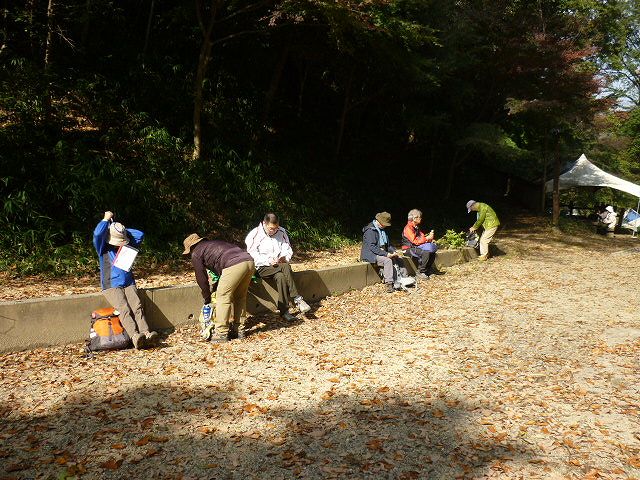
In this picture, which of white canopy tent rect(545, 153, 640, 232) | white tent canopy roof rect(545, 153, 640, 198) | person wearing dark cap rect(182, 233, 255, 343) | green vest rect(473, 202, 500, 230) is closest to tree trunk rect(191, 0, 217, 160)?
person wearing dark cap rect(182, 233, 255, 343)

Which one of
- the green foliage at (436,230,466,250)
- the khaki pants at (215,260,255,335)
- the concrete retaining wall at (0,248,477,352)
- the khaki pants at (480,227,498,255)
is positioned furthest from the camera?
the khaki pants at (480,227,498,255)

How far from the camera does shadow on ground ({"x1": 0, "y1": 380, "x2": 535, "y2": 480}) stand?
345 cm

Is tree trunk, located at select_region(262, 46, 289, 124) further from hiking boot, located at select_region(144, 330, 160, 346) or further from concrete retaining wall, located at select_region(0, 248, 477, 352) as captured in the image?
hiking boot, located at select_region(144, 330, 160, 346)

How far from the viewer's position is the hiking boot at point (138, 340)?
552cm

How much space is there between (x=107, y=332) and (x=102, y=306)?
0.46 meters

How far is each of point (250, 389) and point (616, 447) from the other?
10.2 ft

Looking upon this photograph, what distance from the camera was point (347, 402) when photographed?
4508mm

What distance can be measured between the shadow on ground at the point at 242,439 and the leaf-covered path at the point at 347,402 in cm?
1

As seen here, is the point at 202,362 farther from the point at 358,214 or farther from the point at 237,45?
the point at 237,45

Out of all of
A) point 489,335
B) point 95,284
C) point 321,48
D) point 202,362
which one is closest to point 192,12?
point 321,48

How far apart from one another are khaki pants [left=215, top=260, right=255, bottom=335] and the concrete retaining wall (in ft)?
2.35

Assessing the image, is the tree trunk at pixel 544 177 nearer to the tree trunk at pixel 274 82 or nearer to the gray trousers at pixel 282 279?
the tree trunk at pixel 274 82

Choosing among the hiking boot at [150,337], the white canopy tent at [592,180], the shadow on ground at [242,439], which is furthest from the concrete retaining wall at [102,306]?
the white canopy tent at [592,180]

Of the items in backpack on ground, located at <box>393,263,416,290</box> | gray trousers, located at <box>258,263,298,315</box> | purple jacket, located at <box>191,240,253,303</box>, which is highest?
purple jacket, located at <box>191,240,253,303</box>
